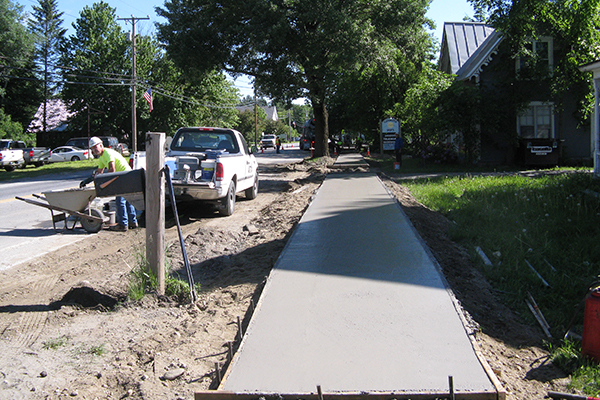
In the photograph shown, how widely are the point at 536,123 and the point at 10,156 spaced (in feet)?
99.1

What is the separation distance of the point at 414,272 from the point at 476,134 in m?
17.4

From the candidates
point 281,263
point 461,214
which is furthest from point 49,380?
point 461,214

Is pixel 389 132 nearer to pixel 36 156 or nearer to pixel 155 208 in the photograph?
pixel 155 208

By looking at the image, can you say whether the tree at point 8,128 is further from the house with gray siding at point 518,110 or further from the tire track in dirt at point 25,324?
the tire track in dirt at point 25,324

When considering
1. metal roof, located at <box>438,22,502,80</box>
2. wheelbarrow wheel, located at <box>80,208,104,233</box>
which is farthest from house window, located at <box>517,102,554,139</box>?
wheelbarrow wheel, located at <box>80,208,104,233</box>

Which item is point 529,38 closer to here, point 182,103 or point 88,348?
point 88,348

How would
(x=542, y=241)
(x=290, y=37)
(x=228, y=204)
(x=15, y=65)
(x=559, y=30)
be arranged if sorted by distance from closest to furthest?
(x=542, y=241) < (x=228, y=204) < (x=559, y=30) < (x=290, y=37) < (x=15, y=65)

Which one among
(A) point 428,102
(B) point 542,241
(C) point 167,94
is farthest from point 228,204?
(C) point 167,94

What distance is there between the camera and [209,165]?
10734 millimetres

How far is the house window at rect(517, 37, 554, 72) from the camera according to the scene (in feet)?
71.1

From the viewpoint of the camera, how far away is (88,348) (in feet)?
14.5

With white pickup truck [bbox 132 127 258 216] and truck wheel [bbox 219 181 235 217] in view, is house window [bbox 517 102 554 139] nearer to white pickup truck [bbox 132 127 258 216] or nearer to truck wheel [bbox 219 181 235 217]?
white pickup truck [bbox 132 127 258 216]

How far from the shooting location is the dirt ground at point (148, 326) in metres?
3.88

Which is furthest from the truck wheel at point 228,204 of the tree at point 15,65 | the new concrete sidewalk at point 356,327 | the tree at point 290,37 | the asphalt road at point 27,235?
the tree at point 15,65
